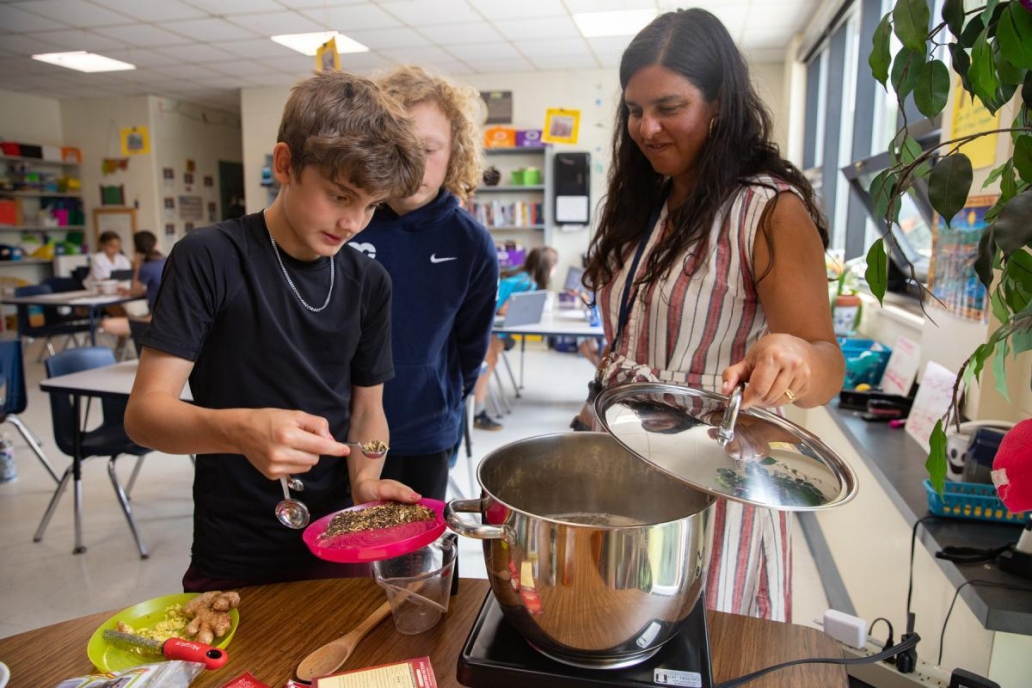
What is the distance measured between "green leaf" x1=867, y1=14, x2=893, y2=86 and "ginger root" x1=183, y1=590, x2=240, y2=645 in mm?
1000

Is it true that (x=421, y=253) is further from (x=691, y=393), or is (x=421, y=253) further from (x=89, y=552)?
(x=89, y=552)

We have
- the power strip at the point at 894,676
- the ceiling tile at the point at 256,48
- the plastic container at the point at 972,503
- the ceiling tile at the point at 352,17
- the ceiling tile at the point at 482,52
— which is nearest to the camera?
the power strip at the point at 894,676

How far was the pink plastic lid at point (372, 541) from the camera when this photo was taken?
0.83m

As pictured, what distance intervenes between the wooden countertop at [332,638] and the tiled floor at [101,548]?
165 cm

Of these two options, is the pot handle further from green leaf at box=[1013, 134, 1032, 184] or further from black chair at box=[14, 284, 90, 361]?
black chair at box=[14, 284, 90, 361]

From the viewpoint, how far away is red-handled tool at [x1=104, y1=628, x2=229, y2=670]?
81 cm

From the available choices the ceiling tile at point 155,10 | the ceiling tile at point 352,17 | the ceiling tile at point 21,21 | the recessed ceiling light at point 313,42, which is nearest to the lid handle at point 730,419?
the ceiling tile at point 352,17

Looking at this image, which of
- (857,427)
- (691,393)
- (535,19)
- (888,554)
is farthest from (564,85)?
(691,393)

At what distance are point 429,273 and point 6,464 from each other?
3.32 metres

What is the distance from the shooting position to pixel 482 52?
6559mm

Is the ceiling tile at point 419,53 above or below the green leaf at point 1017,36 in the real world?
above

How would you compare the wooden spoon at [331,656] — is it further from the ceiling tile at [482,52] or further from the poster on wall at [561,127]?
the ceiling tile at [482,52]

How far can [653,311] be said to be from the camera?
119 centimetres

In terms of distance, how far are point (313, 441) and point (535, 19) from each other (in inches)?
215
